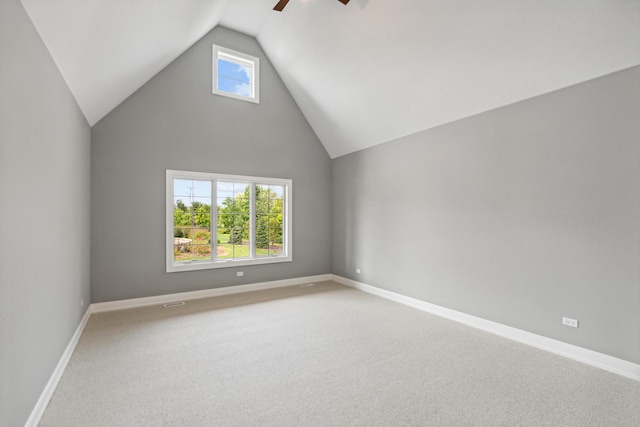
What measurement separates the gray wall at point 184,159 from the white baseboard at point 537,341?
254 cm

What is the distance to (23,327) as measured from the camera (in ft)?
6.14

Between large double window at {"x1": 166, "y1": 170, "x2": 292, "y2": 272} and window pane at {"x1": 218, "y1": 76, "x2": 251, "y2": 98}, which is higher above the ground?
window pane at {"x1": 218, "y1": 76, "x2": 251, "y2": 98}

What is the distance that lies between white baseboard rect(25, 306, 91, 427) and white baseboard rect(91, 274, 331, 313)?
861mm

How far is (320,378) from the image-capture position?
257 centimetres

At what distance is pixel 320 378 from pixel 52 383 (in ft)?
6.94

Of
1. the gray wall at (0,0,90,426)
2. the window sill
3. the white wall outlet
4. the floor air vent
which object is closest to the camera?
the gray wall at (0,0,90,426)

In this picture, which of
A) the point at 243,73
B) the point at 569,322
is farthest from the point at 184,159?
the point at 569,322

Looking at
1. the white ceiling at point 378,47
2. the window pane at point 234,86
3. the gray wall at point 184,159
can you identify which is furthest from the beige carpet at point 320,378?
the window pane at point 234,86

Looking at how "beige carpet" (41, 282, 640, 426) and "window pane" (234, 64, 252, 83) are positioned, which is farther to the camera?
"window pane" (234, 64, 252, 83)

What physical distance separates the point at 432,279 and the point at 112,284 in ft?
15.3

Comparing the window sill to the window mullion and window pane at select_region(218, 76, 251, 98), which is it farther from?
window pane at select_region(218, 76, 251, 98)

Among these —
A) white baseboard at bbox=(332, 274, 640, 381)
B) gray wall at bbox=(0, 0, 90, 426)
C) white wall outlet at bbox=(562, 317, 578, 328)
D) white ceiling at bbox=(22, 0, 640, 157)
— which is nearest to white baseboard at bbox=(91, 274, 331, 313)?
gray wall at bbox=(0, 0, 90, 426)

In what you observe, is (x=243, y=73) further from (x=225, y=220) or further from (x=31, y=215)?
(x=31, y=215)

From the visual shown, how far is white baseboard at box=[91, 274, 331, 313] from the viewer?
4.39 metres
